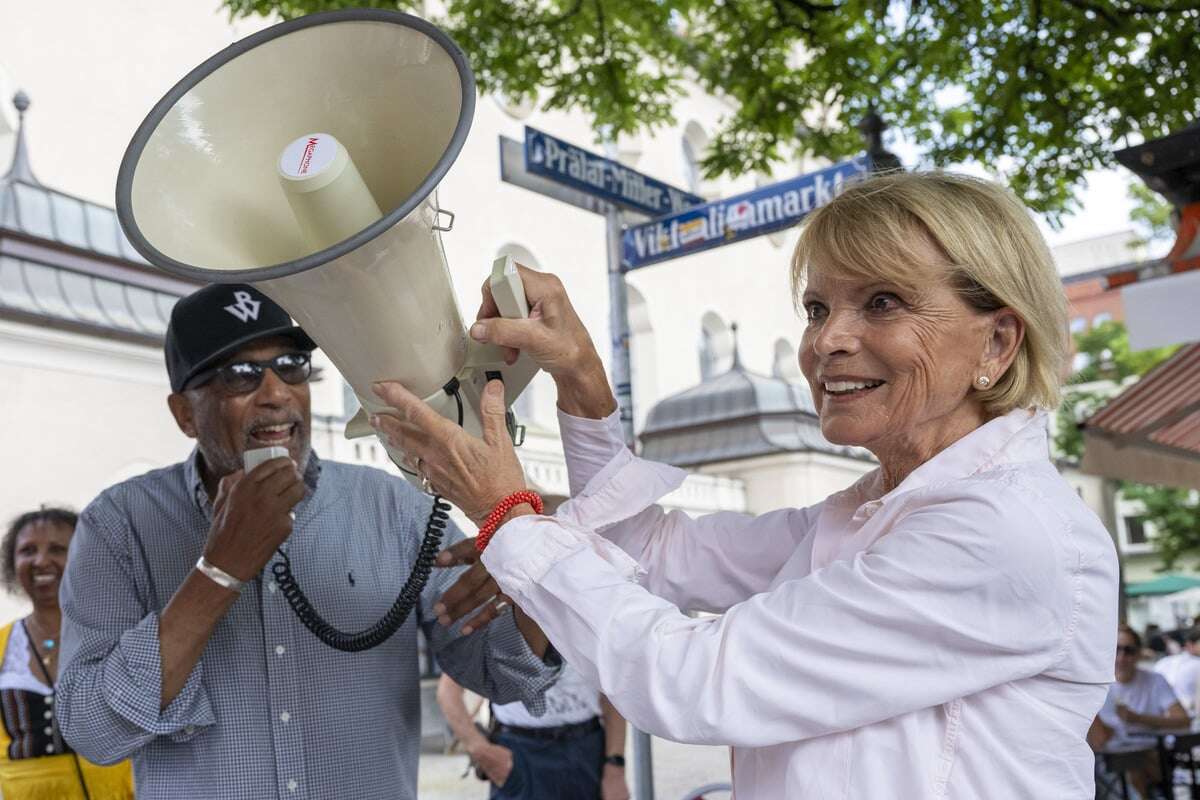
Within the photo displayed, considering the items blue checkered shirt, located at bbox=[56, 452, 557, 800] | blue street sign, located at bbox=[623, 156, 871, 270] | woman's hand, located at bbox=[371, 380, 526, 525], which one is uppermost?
blue street sign, located at bbox=[623, 156, 871, 270]

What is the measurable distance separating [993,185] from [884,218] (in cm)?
19

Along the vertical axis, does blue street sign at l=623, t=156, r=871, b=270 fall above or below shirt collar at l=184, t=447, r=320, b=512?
above

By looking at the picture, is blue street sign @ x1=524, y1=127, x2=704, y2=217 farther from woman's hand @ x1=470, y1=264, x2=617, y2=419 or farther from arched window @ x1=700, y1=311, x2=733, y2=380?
arched window @ x1=700, y1=311, x2=733, y2=380

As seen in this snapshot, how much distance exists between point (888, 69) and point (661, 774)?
8.36 meters

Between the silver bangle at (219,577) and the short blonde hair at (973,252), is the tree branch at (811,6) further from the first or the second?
the silver bangle at (219,577)

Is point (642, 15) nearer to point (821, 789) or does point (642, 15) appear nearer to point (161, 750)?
point (161, 750)

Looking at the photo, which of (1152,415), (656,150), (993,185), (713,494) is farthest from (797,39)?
(656,150)

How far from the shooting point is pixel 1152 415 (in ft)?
24.6

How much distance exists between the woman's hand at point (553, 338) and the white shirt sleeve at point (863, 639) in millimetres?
495

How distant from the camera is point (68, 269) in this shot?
500 inches

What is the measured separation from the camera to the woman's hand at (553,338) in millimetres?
1943

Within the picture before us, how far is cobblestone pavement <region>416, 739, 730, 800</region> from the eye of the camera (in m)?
12.2

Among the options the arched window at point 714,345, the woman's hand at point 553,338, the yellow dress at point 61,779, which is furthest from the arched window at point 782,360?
the woman's hand at point 553,338

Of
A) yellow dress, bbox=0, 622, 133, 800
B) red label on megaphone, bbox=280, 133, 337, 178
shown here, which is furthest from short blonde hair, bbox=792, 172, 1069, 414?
yellow dress, bbox=0, 622, 133, 800
